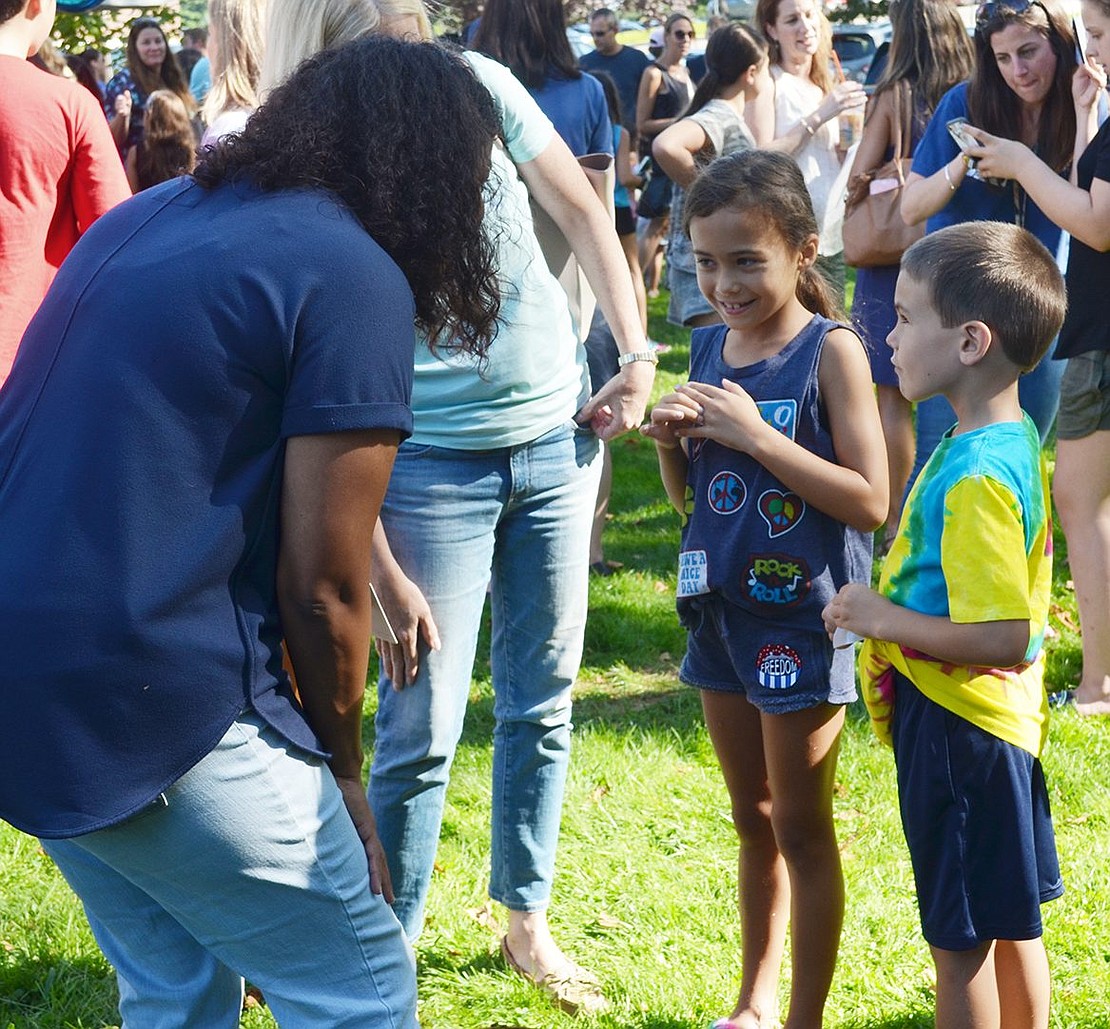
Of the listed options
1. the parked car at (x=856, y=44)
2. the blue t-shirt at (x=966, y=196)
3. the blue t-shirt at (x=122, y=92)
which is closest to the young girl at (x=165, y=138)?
the blue t-shirt at (x=122, y=92)

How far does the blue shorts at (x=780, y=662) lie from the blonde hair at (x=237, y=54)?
5.52ft

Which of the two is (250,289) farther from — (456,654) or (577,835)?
(577,835)

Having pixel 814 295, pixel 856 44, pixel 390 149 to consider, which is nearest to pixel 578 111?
pixel 814 295

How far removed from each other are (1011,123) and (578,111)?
1.62 metres

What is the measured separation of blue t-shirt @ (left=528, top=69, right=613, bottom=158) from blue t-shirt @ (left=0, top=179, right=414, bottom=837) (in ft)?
12.1

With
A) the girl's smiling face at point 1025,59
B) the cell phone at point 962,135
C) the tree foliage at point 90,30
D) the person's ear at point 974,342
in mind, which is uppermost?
the tree foliage at point 90,30

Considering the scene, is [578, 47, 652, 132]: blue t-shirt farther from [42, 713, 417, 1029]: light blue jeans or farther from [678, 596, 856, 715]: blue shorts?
[42, 713, 417, 1029]: light blue jeans

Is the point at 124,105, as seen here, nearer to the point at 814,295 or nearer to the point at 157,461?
the point at 814,295

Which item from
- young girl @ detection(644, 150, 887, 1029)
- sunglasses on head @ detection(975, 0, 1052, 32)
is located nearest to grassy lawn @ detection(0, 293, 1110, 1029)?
young girl @ detection(644, 150, 887, 1029)

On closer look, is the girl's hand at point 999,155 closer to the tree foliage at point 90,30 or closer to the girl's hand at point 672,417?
the girl's hand at point 672,417

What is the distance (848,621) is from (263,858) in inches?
40.5

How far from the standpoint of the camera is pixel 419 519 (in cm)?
265

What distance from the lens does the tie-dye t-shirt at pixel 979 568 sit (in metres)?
2.12

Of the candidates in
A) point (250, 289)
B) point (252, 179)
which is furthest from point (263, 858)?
point (252, 179)
